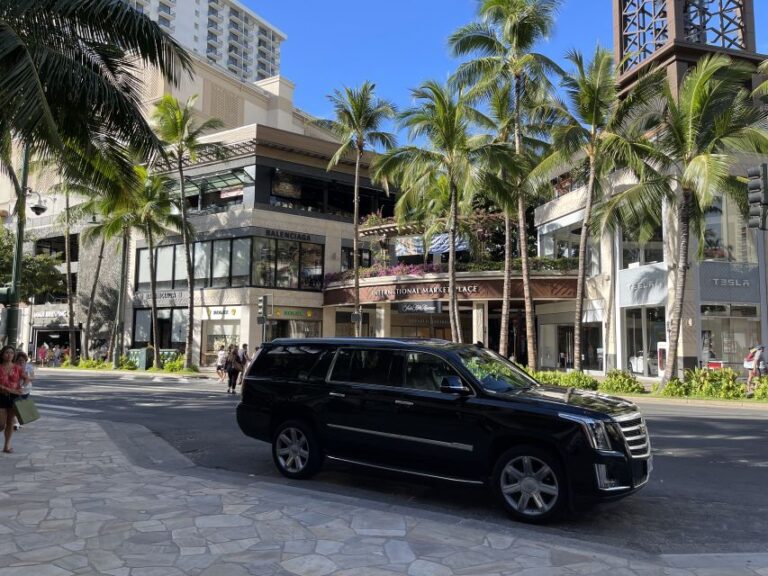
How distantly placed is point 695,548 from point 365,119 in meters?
26.9

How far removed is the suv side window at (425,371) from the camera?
6664 millimetres

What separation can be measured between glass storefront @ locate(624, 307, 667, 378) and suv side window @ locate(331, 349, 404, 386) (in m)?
21.1

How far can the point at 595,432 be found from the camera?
561cm

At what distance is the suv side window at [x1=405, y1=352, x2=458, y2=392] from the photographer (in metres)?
6.66

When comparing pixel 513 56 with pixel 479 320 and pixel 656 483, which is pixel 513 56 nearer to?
pixel 479 320

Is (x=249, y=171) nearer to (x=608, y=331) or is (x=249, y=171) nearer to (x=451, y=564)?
(x=608, y=331)

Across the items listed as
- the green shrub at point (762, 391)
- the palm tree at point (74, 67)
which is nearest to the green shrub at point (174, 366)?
the palm tree at point (74, 67)

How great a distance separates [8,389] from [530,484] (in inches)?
281

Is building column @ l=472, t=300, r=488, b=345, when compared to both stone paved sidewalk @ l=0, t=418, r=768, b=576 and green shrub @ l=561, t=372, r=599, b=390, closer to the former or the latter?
green shrub @ l=561, t=372, r=599, b=390

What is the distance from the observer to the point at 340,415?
7.15m

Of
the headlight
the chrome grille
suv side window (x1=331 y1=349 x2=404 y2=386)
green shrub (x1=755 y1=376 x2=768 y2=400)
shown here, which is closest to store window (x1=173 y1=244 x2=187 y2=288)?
green shrub (x1=755 y1=376 x2=768 y2=400)

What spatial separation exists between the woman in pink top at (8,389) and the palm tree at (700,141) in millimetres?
17653

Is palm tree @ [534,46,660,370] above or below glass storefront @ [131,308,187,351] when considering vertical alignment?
above

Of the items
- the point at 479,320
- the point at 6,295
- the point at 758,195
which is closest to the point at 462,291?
the point at 479,320
